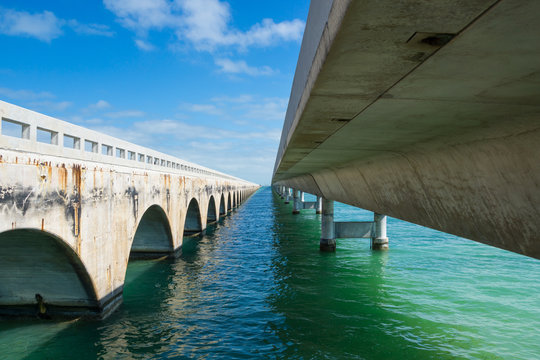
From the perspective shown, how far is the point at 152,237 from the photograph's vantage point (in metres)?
19.2

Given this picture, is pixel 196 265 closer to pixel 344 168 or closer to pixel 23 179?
pixel 344 168

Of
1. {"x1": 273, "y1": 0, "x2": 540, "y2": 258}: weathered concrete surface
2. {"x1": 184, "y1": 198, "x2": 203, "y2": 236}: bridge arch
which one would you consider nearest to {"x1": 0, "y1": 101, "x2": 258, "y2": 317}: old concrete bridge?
{"x1": 273, "y1": 0, "x2": 540, "y2": 258}: weathered concrete surface

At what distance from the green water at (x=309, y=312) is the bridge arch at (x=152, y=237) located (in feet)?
2.79

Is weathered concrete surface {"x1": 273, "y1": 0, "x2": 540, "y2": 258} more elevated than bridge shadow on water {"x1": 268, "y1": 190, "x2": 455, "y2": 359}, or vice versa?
weathered concrete surface {"x1": 273, "y1": 0, "x2": 540, "y2": 258}

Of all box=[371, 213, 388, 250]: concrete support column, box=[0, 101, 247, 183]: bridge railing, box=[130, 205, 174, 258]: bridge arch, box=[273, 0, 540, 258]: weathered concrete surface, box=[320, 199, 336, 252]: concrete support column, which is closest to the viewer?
box=[273, 0, 540, 258]: weathered concrete surface

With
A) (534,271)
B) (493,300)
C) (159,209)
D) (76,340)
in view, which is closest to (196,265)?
(159,209)

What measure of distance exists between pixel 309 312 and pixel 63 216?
849 centimetres

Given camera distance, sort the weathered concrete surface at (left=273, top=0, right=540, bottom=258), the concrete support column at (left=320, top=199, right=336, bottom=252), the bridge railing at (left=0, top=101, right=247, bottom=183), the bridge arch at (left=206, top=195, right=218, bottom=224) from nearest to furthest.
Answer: the weathered concrete surface at (left=273, top=0, right=540, bottom=258)
the bridge railing at (left=0, top=101, right=247, bottom=183)
the concrete support column at (left=320, top=199, right=336, bottom=252)
the bridge arch at (left=206, top=195, right=218, bottom=224)

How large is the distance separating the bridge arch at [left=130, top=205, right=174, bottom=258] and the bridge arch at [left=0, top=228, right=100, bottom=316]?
289 inches

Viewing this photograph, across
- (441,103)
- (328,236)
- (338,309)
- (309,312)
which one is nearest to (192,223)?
(328,236)

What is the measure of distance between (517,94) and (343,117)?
2.28 m

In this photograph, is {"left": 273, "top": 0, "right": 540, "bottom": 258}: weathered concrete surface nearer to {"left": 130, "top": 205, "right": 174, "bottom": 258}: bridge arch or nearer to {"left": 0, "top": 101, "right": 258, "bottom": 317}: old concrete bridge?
{"left": 0, "top": 101, "right": 258, "bottom": 317}: old concrete bridge

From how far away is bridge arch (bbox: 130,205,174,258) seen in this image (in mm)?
17875

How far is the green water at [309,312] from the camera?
956 cm
